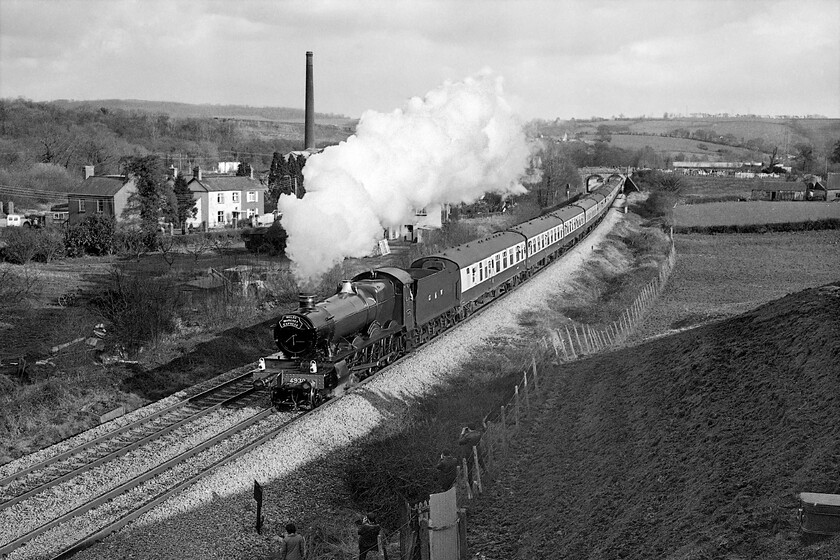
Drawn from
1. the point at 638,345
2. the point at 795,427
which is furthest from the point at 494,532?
the point at 638,345

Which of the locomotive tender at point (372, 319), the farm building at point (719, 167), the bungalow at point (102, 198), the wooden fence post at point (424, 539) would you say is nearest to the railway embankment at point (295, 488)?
the locomotive tender at point (372, 319)

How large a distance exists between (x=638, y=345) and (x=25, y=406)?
19743 millimetres

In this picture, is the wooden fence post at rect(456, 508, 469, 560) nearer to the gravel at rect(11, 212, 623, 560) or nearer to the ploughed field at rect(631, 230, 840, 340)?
the gravel at rect(11, 212, 623, 560)

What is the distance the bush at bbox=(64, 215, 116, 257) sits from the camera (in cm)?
6084

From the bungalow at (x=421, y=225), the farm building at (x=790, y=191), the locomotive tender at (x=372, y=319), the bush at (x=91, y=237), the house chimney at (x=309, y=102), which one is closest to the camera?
the locomotive tender at (x=372, y=319)

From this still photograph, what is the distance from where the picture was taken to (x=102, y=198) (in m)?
71.1

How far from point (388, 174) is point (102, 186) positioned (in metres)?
51.1

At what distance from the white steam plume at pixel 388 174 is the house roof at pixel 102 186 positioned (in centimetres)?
4083

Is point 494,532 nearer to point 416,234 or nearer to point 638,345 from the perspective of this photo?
point 638,345

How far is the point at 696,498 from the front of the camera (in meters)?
13.8

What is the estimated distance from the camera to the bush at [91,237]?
60844 mm

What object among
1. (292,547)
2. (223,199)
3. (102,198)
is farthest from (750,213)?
(292,547)

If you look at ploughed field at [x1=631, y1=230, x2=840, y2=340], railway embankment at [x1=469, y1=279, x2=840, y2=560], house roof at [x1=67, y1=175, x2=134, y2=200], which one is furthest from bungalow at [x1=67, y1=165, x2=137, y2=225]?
railway embankment at [x1=469, y1=279, x2=840, y2=560]

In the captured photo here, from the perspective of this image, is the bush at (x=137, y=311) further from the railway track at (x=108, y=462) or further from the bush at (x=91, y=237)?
the bush at (x=91, y=237)
